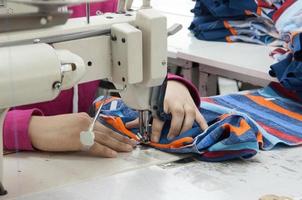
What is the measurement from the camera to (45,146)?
4.18 ft

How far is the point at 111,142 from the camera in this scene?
4.23 ft

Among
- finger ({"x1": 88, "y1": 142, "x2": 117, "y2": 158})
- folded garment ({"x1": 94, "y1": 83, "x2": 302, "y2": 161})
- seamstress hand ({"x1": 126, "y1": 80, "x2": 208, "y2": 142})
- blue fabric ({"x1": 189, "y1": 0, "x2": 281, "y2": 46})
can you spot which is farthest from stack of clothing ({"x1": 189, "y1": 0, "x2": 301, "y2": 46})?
finger ({"x1": 88, "y1": 142, "x2": 117, "y2": 158})

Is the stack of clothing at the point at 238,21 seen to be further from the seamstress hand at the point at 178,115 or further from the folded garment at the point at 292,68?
the seamstress hand at the point at 178,115

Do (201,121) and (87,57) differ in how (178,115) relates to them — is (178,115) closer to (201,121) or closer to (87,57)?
(201,121)

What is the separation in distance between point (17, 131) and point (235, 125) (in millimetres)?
443

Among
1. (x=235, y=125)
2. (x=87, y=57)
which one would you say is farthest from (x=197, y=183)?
(x=87, y=57)

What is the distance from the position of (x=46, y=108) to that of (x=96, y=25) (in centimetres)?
58

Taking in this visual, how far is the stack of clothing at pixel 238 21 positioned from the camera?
216 centimetres

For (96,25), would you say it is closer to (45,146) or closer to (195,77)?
(45,146)

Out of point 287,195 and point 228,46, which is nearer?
point 287,195

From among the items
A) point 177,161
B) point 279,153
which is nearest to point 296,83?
point 279,153

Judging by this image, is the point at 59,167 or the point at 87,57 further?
the point at 59,167

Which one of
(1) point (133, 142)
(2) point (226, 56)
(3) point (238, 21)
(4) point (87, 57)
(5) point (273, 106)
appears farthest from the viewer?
(3) point (238, 21)

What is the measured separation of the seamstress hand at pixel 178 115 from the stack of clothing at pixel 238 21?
2.61ft
